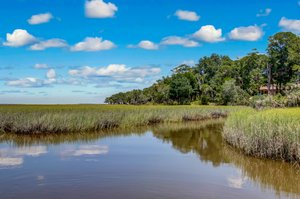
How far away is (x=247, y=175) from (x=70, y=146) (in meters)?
7.30

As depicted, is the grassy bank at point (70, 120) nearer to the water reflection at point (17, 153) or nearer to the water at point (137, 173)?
the water at point (137, 173)

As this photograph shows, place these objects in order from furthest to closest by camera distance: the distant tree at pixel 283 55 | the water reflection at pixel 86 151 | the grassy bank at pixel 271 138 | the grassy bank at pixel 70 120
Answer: the distant tree at pixel 283 55, the grassy bank at pixel 70 120, the water reflection at pixel 86 151, the grassy bank at pixel 271 138

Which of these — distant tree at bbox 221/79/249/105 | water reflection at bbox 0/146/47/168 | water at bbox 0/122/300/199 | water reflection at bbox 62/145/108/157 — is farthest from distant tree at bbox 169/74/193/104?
water reflection at bbox 0/146/47/168

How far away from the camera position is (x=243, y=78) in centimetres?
6275

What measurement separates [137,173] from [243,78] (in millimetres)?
57342

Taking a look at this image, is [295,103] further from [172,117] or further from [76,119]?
[76,119]

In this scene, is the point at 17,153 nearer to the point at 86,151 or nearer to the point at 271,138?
the point at 86,151

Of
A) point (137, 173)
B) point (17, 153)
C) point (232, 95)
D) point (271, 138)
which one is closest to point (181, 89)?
point (232, 95)

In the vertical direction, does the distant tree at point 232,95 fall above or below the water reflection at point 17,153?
above

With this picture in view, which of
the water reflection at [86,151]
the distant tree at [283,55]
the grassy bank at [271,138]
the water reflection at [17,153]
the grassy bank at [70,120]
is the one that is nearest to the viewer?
the grassy bank at [271,138]

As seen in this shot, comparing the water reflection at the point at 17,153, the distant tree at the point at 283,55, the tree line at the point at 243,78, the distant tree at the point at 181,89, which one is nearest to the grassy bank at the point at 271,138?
the water reflection at the point at 17,153

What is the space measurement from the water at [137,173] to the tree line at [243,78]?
43444mm

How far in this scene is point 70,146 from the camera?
1327cm

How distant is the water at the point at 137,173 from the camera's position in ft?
22.3
